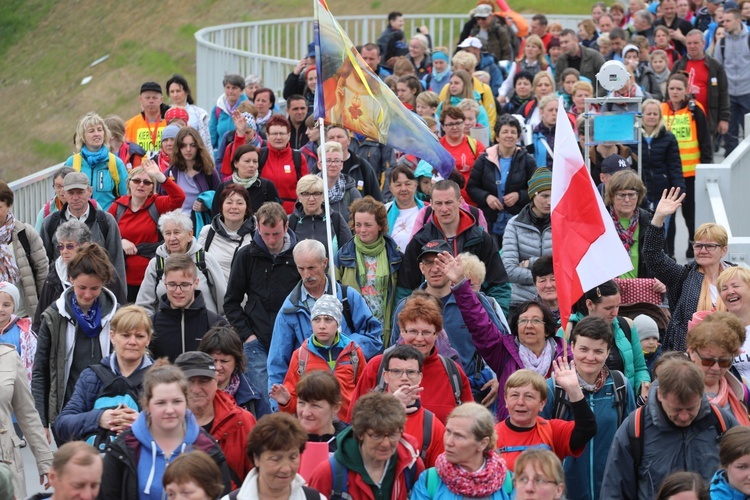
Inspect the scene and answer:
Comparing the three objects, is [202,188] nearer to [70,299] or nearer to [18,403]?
[70,299]

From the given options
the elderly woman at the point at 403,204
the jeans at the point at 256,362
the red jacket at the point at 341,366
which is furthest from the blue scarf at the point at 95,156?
the red jacket at the point at 341,366

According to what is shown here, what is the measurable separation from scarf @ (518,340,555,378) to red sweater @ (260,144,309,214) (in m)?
4.72

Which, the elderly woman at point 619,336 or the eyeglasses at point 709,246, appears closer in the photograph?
the elderly woman at point 619,336

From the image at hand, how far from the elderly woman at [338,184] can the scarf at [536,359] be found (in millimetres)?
3589

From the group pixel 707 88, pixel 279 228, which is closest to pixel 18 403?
pixel 279 228

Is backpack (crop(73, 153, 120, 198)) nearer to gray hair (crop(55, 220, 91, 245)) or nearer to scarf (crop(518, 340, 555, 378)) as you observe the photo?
gray hair (crop(55, 220, 91, 245))

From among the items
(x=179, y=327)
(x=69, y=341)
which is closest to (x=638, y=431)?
(x=179, y=327)

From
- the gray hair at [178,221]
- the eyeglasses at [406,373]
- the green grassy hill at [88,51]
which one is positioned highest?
the eyeglasses at [406,373]

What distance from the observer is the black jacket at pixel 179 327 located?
30.8 ft

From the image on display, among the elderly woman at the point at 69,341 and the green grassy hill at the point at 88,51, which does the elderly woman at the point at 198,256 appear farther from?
the green grassy hill at the point at 88,51

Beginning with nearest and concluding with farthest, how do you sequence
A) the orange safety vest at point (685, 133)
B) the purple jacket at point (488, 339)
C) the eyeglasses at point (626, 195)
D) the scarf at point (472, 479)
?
the scarf at point (472, 479)
the purple jacket at point (488, 339)
the eyeglasses at point (626, 195)
the orange safety vest at point (685, 133)

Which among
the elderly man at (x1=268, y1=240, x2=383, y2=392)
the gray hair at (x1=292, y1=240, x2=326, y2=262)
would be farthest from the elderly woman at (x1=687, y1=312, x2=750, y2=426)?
the gray hair at (x1=292, y1=240, x2=326, y2=262)

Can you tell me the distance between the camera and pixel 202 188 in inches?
514

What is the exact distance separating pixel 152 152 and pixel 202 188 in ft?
8.38
